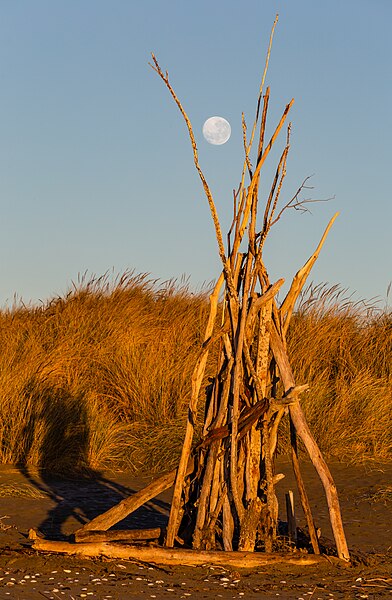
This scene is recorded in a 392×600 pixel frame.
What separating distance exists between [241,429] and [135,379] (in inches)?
180

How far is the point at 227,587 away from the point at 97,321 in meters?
7.19

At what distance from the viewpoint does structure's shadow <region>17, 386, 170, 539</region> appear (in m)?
6.39

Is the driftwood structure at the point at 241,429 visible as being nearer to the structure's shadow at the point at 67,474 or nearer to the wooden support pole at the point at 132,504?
the wooden support pole at the point at 132,504

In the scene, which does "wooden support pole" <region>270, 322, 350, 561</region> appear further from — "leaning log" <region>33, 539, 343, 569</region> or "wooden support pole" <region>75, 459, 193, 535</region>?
"wooden support pole" <region>75, 459, 193, 535</region>

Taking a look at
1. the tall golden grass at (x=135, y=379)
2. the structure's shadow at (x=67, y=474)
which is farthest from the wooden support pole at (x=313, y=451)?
the tall golden grass at (x=135, y=379)

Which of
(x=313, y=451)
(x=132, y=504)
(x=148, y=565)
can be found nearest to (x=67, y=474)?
(x=132, y=504)

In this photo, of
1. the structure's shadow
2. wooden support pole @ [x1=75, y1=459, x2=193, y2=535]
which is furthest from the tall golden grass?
wooden support pole @ [x1=75, y1=459, x2=193, y2=535]

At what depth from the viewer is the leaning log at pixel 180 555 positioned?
486cm

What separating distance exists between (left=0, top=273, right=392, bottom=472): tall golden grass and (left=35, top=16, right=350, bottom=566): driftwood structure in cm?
311

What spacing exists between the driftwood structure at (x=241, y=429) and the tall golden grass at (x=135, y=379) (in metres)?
3.11

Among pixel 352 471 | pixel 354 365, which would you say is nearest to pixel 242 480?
pixel 352 471

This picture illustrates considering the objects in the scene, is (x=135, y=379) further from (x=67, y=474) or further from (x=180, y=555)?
(x=180, y=555)

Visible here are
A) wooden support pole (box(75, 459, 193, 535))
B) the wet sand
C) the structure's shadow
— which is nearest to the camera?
the wet sand

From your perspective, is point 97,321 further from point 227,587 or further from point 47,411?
point 227,587
